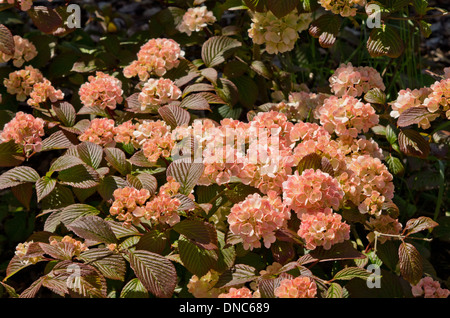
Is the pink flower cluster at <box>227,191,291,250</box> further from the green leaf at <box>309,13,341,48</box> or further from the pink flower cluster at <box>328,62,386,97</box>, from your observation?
the green leaf at <box>309,13,341,48</box>

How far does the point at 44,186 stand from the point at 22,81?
2.16ft

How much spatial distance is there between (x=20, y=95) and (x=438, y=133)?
1.59 metres

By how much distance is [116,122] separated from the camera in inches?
76.7

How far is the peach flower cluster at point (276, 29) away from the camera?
6.74ft

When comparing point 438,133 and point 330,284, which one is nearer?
point 330,284

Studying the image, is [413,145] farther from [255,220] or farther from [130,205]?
[130,205]

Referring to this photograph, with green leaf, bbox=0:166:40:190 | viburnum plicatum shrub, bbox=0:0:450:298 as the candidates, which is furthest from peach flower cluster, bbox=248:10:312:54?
green leaf, bbox=0:166:40:190

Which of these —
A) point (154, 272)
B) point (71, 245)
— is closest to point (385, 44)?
point (154, 272)

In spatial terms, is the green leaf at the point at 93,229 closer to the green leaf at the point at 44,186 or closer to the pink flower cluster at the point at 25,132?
the green leaf at the point at 44,186

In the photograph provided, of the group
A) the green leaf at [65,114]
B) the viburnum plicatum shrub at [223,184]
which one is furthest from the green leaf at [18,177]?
the green leaf at [65,114]

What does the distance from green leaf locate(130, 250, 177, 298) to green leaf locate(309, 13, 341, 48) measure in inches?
38.0
